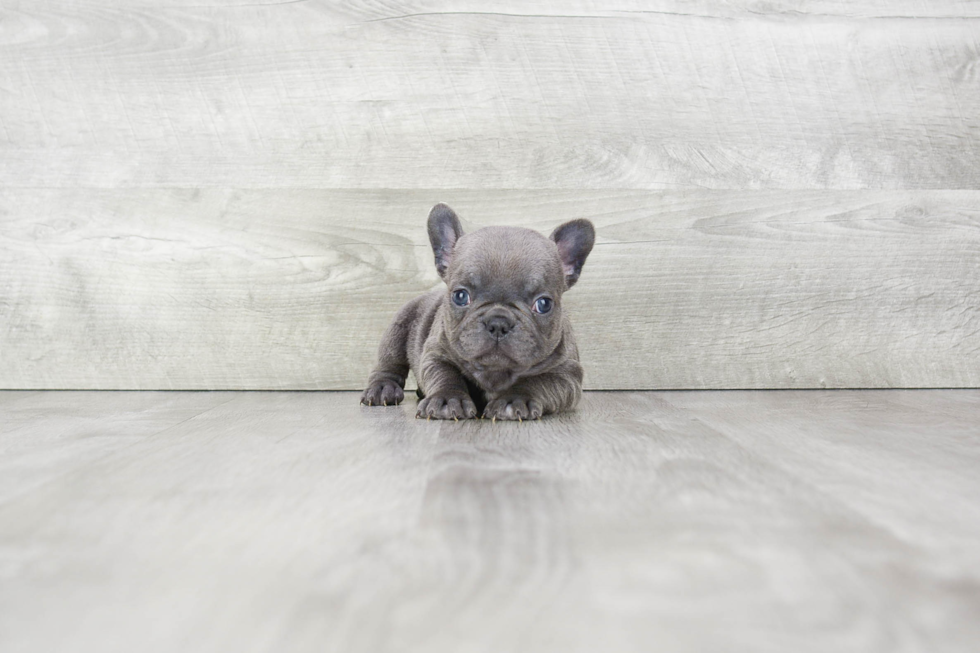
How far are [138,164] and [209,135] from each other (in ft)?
1.28

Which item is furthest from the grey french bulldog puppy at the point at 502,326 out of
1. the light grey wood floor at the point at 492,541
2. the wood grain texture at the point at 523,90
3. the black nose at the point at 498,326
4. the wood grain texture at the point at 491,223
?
the wood grain texture at the point at 523,90

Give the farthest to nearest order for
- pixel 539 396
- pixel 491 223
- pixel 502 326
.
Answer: pixel 491 223, pixel 539 396, pixel 502 326

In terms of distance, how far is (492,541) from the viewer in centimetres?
122

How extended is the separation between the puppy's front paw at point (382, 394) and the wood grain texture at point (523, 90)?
107 centimetres

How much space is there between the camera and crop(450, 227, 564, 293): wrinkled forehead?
2768 millimetres

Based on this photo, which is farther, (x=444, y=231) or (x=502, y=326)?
(x=444, y=231)

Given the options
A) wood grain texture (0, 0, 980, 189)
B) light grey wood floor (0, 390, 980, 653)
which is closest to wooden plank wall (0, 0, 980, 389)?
wood grain texture (0, 0, 980, 189)

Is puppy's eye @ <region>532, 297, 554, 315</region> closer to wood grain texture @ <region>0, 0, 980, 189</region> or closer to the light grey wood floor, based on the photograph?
the light grey wood floor

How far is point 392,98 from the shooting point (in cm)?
387

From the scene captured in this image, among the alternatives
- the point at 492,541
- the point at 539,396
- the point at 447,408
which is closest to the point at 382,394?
the point at 447,408

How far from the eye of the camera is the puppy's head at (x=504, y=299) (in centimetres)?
270

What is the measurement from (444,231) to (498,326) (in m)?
0.64

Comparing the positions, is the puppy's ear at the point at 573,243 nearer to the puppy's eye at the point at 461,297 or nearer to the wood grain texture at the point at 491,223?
the puppy's eye at the point at 461,297

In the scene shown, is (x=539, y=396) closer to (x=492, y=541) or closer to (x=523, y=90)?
(x=492, y=541)
